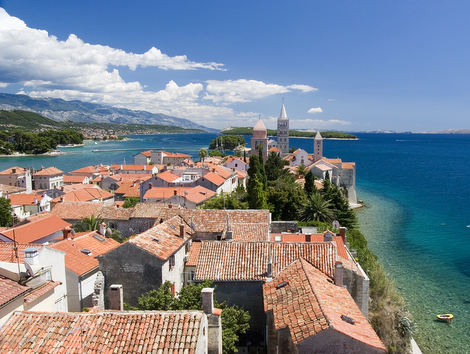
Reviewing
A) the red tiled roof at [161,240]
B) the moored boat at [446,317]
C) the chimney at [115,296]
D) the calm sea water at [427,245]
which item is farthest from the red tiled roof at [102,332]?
the moored boat at [446,317]

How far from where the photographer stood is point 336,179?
6438 cm

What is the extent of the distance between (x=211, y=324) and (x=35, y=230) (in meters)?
18.2

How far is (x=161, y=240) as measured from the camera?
1509 cm

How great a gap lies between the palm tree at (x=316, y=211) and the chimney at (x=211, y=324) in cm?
2563

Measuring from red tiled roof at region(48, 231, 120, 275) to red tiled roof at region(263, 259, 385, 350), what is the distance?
6.68 meters

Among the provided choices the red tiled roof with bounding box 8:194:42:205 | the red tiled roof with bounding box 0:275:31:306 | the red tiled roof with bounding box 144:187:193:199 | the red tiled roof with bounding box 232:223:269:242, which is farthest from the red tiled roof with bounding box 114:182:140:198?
the red tiled roof with bounding box 0:275:31:306

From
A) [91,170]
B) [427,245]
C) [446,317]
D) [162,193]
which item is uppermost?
[162,193]

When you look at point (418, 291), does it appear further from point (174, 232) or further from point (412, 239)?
point (174, 232)

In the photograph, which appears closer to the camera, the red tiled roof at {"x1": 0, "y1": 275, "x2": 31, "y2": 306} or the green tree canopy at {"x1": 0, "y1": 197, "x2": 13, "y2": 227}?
the red tiled roof at {"x1": 0, "y1": 275, "x2": 31, "y2": 306}

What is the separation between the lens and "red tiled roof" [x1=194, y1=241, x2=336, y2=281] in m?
13.9

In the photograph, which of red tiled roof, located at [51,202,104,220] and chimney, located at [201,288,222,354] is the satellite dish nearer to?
chimney, located at [201,288,222,354]

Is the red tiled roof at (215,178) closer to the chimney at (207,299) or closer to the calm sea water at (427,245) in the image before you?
the calm sea water at (427,245)

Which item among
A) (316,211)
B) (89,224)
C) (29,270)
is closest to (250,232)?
(29,270)

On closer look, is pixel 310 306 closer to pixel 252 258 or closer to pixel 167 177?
pixel 252 258
